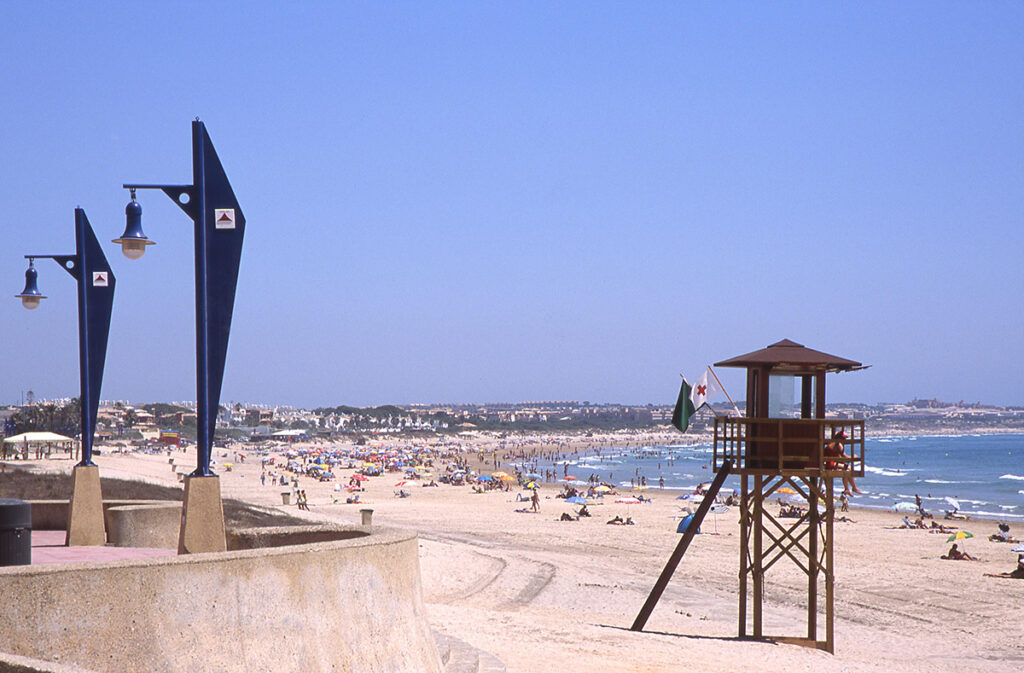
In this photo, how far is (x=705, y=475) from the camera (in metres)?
78.5

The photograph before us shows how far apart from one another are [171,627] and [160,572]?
0.90 feet

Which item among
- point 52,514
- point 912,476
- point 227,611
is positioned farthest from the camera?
point 912,476

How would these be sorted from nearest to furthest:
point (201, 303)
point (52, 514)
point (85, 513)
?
point (201, 303) < point (85, 513) < point (52, 514)

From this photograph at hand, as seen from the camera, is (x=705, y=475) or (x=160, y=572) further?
(x=705, y=475)

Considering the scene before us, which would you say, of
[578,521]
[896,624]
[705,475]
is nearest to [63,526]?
[896,624]

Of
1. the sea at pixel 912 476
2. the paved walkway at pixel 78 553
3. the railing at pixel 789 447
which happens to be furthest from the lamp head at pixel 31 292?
the sea at pixel 912 476

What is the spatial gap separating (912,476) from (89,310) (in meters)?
73.0

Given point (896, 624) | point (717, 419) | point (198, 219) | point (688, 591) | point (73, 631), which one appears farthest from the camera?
point (688, 591)

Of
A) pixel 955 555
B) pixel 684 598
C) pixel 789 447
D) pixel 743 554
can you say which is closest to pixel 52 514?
pixel 789 447

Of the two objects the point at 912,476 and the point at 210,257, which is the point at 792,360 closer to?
the point at 210,257

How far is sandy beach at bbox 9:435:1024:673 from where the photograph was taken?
39.5ft

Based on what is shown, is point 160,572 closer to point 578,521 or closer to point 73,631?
point 73,631

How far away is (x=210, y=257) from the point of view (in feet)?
23.9

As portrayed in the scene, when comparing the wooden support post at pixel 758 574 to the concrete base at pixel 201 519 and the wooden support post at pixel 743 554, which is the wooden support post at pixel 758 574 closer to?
the wooden support post at pixel 743 554
